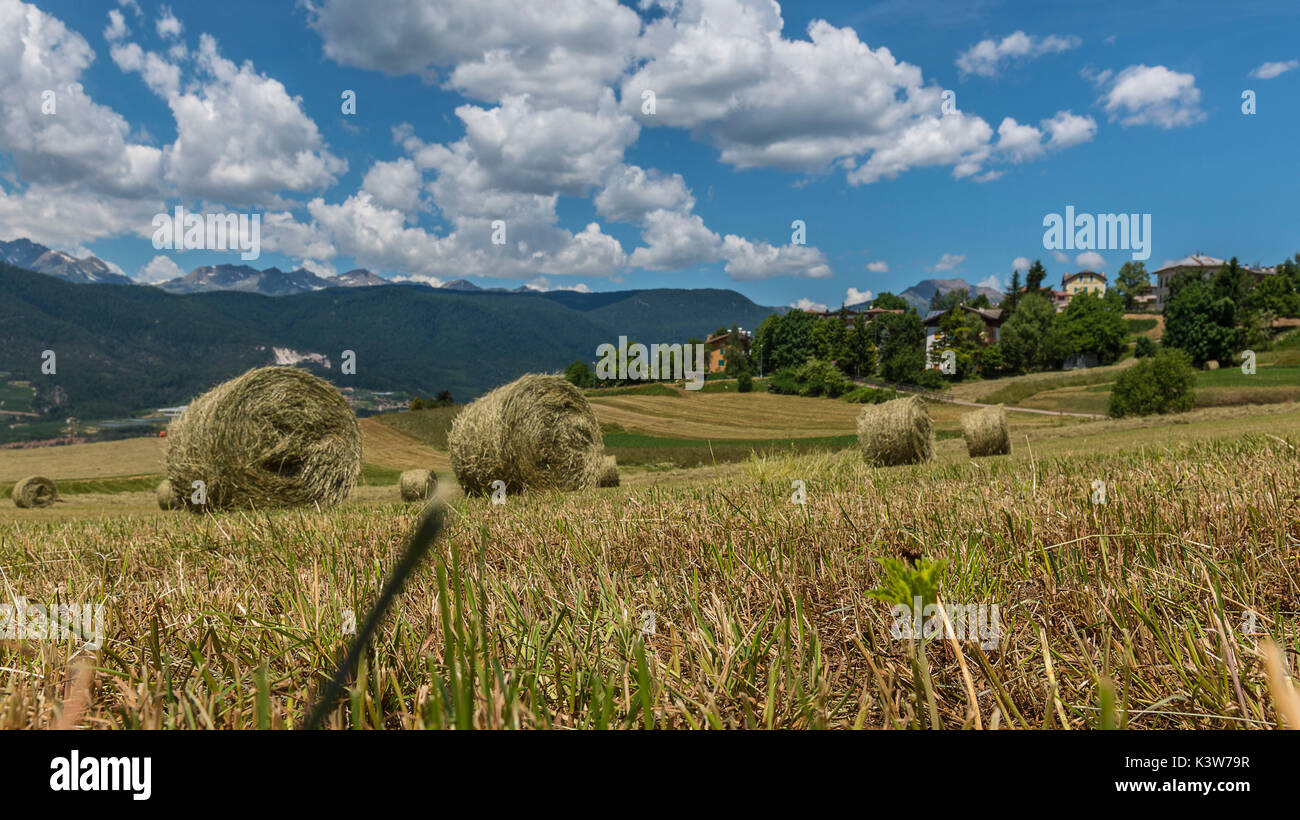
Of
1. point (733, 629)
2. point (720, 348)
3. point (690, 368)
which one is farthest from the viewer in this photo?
point (720, 348)

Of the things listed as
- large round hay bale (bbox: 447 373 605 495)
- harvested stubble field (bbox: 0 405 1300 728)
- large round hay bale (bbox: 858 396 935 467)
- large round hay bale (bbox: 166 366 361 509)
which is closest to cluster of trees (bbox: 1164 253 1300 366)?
large round hay bale (bbox: 858 396 935 467)

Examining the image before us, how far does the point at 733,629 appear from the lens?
1.41 m

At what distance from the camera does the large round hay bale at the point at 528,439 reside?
574 inches

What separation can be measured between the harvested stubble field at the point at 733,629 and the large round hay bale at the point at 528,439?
11529 millimetres

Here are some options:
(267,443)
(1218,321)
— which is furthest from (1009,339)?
(267,443)

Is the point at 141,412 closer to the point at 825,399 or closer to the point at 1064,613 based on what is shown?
the point at 825,399

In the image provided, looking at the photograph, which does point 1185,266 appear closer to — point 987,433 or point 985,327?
point 985,327

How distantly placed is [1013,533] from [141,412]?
19139cm

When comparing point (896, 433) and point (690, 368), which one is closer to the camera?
point (896, 433)

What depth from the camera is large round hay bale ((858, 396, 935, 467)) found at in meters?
19.5

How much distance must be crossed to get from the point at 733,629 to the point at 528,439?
1384 cm

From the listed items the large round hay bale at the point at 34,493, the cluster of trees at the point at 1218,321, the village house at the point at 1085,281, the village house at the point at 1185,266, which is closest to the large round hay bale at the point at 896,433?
the large round hay bale at the point at 34,493

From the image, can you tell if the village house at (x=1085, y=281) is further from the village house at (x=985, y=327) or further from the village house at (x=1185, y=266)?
the village house at (x=985, y=327)
